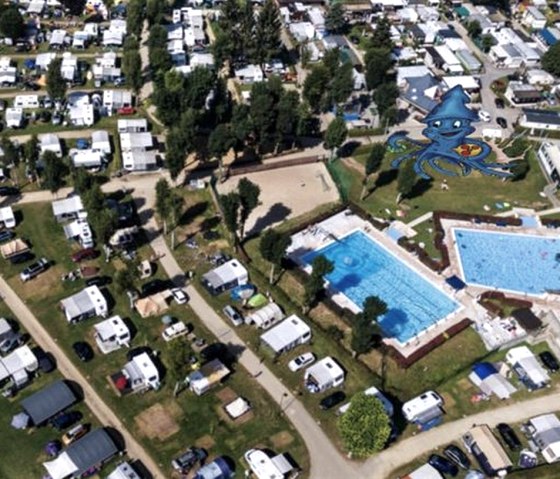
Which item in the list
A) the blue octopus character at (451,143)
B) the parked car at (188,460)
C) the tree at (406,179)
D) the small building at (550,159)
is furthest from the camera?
the blue octopus character at (451,143)

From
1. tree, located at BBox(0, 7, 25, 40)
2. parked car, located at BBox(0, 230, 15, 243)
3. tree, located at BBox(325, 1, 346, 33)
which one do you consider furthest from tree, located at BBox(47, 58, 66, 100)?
tree, located at BBox(325, 1, 346, 33)

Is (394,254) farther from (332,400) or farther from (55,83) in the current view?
(55,83)

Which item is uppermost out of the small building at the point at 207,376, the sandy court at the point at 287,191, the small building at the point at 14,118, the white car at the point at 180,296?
the small building at the point at 14,118

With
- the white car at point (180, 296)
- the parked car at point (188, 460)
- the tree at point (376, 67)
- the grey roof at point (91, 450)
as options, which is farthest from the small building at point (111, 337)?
the tree at point (376, 67)

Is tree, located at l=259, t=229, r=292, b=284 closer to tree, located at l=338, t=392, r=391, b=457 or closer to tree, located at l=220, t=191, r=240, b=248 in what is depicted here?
tree, located at l=220, t=191, r=240, b=248

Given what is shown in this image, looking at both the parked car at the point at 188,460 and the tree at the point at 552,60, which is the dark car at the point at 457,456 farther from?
the tree at the point at 552,60

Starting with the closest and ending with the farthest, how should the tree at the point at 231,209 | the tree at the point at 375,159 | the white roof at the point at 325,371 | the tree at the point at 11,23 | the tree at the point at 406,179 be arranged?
1. the white roof at the point at 325,371
2. the tree at the point at 231,209
3. the tree at the point at 406,179
4. the tree at the point at 375,159
5. the tree at the point at 11,23

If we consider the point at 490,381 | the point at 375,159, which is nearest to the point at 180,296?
the point at 375,159
